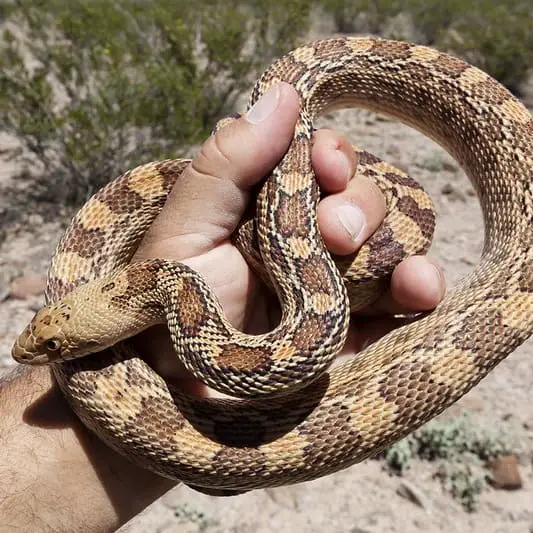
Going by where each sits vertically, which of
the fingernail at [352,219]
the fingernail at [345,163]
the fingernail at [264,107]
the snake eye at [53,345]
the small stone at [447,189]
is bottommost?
the snake eye at [53,345]

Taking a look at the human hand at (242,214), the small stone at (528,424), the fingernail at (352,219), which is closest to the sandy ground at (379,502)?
the small stone at (528,424)

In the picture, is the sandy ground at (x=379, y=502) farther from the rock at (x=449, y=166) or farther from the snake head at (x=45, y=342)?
the rock at (x=449, y=166)

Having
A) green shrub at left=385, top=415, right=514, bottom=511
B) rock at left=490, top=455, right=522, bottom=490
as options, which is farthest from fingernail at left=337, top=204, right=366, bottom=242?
rock at left=490, top=455, right=522, bottom=490

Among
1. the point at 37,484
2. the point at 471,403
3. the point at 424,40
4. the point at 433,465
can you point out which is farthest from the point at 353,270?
the point at 424,40

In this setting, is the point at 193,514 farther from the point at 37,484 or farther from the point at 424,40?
the point at 424,40

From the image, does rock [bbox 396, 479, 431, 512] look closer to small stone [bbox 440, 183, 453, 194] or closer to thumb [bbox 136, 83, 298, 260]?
thumb [bbox 136, 83, 298, 260]

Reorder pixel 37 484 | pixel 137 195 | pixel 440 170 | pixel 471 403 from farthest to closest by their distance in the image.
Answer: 1. pixel 440 170
2. pixel 471 403
3. pixel 137 195
4. pixel 37 484

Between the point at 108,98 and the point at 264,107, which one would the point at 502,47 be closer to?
the point at 108,98
